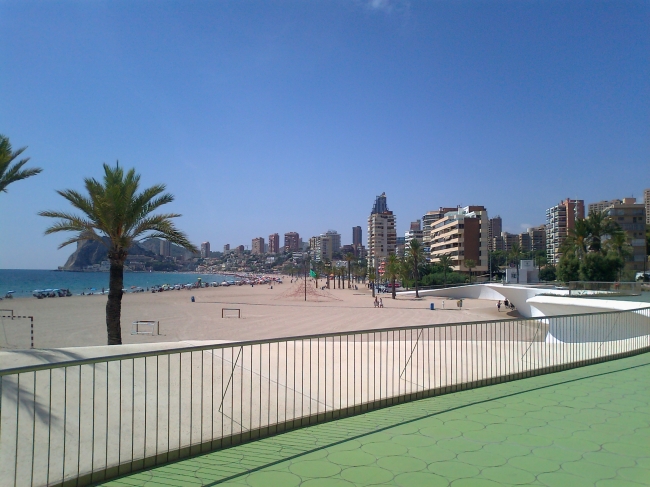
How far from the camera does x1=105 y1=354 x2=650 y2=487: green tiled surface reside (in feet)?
14.7

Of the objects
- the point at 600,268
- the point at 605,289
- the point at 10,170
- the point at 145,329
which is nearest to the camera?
the point at 10,170

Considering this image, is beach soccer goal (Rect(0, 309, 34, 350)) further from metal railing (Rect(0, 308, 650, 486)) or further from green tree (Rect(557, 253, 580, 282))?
green tree (Rect(557, 253, 580, 282))

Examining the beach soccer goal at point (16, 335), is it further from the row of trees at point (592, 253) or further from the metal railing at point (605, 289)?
the row of trees at point (592, 253)

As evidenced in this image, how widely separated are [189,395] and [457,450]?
2.98 m

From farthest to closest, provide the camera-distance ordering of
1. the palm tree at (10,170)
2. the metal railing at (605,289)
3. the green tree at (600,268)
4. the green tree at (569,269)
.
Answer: the green tree at (569,269)
the green tree at (600,268)
the metal railing at (605,289)
the palm tree at (10,170)

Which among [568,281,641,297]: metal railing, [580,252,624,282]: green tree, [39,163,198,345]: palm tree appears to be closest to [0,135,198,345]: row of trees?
[39,163,198,345]: palm tree

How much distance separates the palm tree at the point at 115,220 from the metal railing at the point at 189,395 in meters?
10.1

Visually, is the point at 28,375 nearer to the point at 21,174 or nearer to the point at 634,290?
the point at 21,174

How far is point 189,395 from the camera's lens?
18.3 feet

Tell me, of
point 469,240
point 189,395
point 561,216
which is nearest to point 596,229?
point 469,240

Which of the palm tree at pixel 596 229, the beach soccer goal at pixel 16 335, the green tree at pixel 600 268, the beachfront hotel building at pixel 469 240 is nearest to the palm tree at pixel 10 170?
the beach soccer goal at pixel 16 335

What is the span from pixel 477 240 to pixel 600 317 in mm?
89970

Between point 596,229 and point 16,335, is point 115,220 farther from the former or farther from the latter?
point 596,229

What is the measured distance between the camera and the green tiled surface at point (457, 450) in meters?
4.48
